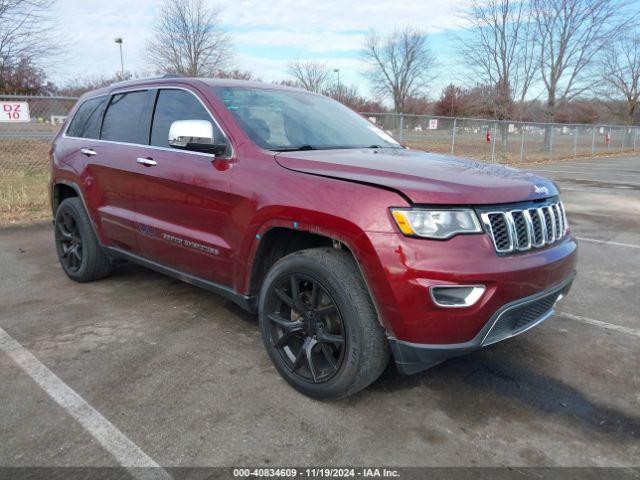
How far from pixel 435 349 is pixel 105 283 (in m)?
3.52

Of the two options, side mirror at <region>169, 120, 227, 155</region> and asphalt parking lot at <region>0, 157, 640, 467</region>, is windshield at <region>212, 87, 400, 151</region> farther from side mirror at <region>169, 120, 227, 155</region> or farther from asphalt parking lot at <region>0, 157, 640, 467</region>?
asphalt parking lot at <region>0, 157, 640, 467</region>

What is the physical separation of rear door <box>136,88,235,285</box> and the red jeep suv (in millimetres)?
12

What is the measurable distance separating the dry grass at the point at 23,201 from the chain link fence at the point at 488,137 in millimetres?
8891

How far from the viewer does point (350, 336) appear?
8.16 ft

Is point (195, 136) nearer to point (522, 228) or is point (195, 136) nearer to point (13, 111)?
point (522, 228)

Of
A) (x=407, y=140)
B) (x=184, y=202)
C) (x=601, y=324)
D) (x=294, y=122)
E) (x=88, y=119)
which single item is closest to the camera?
(x=184, y=202)

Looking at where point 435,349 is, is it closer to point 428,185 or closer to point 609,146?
point 428,185

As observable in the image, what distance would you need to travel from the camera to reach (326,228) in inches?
100

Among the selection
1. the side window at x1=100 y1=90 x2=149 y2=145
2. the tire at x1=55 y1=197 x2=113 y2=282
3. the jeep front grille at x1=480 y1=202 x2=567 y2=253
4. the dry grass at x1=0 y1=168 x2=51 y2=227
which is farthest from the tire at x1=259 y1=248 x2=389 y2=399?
the dry grass at x1=0 y1=168 x2=51 y2=227

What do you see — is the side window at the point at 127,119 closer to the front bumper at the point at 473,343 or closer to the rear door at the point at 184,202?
the rear door at the point at 184,202

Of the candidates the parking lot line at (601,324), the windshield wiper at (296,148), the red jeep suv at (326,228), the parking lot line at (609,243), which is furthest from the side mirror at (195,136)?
A: the parking lot line at (609,243)

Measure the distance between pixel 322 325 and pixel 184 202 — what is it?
135 cm

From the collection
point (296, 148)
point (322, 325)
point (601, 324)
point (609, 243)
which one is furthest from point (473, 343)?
point (609, 243)

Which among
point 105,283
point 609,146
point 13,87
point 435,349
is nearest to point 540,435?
point 435,349
